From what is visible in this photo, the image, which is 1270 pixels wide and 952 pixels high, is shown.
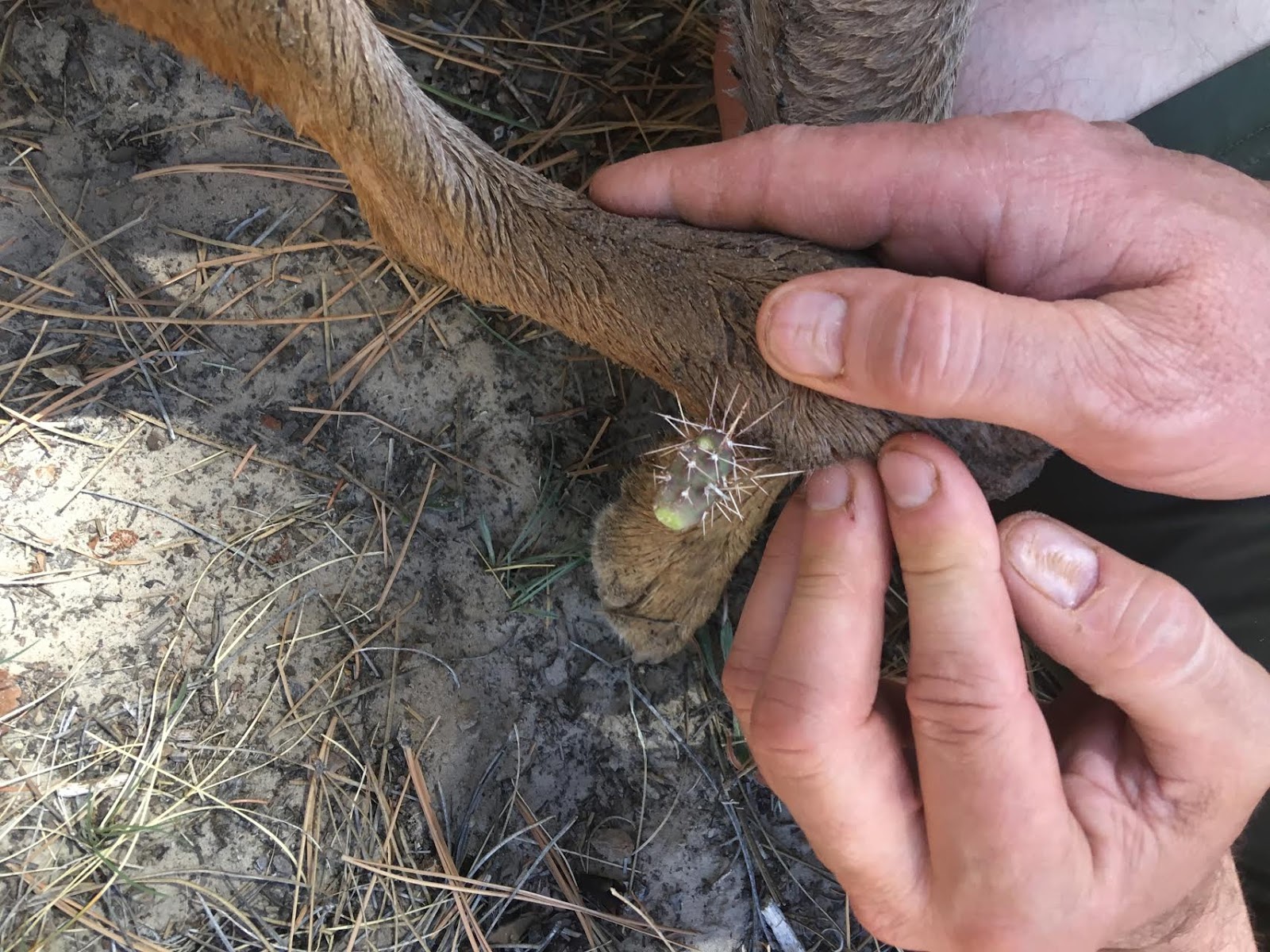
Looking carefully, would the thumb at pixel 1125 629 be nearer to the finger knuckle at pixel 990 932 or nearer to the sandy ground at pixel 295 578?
the finger knuckle at pixel 990 932

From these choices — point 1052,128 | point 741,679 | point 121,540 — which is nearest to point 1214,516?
point 1052,128

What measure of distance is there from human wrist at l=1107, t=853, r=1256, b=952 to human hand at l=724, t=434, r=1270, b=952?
0.19 m

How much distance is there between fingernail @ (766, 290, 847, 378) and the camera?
4.15ft

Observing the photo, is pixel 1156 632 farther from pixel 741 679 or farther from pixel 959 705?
pixel 741 679

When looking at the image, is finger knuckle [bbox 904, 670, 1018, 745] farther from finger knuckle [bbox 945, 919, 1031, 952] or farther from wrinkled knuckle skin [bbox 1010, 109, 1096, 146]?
wrinkled knuckle skin [bbox 1010, 109, 1096, 146]

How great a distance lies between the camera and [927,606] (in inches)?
53.2

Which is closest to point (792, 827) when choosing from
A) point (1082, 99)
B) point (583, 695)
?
point (583, 695)

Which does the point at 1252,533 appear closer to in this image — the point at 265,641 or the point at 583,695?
the point at 583,695

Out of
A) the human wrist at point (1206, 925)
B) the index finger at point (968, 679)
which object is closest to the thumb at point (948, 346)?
the index finger at point (968, 679)

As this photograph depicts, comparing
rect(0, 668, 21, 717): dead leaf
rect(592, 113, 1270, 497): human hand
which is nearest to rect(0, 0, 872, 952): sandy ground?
rect(0, 668, 21, 717): dead leaf

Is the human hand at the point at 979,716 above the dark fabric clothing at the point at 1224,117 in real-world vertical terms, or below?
below

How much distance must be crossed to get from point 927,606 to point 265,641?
1603mm

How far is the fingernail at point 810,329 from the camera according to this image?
49.8 inches

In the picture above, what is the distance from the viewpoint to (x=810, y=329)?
49.8 inches
